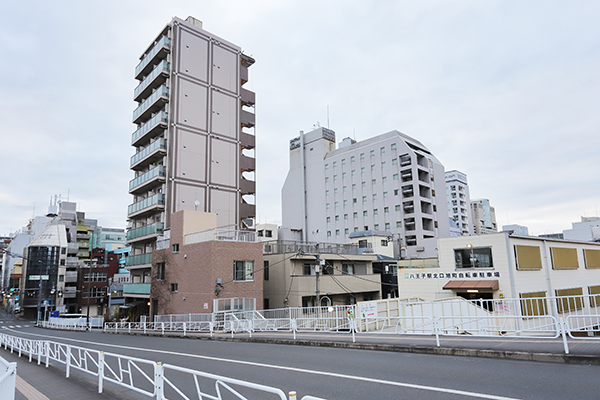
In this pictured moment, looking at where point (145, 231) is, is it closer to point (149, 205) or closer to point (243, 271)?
point (149, 205)

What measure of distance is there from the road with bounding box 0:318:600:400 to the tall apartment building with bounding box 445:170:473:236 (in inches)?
4263

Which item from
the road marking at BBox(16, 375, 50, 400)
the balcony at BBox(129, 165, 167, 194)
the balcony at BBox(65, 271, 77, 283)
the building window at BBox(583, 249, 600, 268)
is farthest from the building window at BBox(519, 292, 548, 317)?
the balcony at BBox(65, 271, 77, 283)

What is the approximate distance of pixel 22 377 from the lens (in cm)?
1070

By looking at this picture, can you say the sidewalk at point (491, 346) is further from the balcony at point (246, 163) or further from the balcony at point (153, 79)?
the balcony at point (153, 79)

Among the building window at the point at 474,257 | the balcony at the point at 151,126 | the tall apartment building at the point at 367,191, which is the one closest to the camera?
the building window at the point at 474,257

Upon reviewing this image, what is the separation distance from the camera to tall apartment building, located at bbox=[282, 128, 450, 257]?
202ft

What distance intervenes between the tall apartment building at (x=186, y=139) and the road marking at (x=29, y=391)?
98.4 ft

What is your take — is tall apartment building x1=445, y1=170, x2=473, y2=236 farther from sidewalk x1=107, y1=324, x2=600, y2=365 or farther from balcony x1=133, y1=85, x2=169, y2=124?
sidewalk x1=107, y1=324, x2=600, y2=365

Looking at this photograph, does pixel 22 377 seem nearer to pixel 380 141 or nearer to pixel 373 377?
pixel 373 377

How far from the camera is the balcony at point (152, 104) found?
137 ft

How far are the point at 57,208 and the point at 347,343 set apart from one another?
97731 mm

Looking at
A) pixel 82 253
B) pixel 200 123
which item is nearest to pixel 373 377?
pixel 200 123

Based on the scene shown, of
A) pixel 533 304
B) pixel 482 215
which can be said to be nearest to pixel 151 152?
pixel 533 304

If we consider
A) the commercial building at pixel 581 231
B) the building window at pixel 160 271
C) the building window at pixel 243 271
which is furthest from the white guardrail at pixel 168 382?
the commercial building at pixel 581 231
